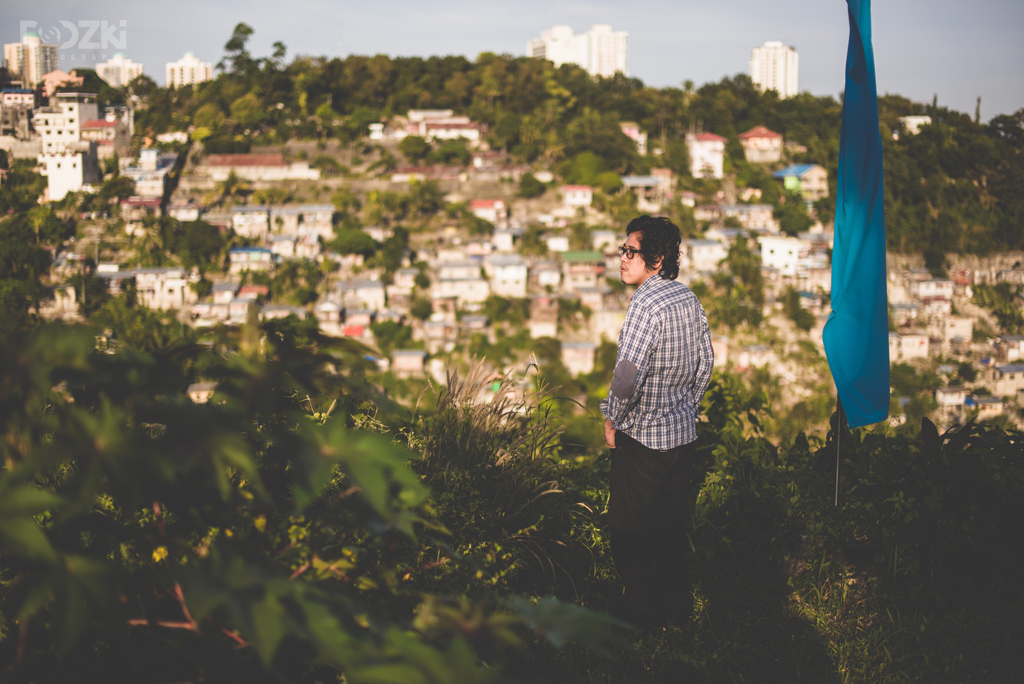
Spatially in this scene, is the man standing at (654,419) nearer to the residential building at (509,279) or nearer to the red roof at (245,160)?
the residential building at (509,279)

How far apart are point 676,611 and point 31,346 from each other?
1.32 m

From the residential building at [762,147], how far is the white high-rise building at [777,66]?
29738 mm

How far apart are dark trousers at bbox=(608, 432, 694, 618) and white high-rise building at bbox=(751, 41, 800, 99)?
61.4 metres

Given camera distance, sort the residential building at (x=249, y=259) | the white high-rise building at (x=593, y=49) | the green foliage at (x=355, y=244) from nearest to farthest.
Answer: the residential building at (x=249, y=259), the green foliage at (x=355, y=244), the white high-rise building at (x=593, y=49)

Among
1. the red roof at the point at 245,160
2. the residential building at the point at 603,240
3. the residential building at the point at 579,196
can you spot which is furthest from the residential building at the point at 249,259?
the residential building at the point at 579,196

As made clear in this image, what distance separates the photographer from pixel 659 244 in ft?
4.79

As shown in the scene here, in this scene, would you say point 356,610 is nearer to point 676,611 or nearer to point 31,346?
point 31,346

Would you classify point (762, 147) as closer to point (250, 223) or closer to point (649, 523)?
point (250, 223)

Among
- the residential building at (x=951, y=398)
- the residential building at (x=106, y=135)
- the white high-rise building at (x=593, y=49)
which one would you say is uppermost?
the white high-rise building at (x=593, y=49)

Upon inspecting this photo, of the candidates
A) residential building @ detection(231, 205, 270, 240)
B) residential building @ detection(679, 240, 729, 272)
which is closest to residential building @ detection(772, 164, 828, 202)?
residential building @ detection(679, 240, 729, 272)

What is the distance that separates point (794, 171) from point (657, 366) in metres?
29.1

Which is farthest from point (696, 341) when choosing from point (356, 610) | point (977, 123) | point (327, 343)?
point (977, 123)

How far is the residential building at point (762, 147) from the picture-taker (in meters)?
29.5

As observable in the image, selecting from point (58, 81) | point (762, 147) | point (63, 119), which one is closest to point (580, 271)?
point (762, 147)
